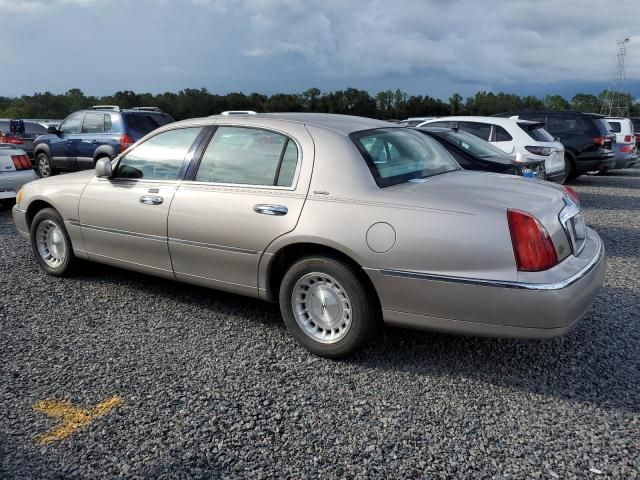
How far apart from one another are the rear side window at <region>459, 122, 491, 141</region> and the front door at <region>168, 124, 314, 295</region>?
285 inches

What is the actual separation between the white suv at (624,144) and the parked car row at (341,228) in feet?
42.7

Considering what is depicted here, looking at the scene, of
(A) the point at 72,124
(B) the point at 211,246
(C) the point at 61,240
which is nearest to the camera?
(B) the point at 211,246

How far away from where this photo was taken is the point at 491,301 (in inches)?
118

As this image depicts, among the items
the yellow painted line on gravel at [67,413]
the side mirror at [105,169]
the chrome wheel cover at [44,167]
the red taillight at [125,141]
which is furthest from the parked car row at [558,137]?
the chrome wheel cover at [44,167]

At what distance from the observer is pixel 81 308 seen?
450cm

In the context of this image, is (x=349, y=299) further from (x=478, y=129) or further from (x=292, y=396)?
(x=478, y=129)

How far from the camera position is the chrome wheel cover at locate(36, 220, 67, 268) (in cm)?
520

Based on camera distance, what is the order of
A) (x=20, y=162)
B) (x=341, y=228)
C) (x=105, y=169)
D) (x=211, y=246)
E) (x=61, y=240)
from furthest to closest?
(x=20, y=162)
(x=61, y=240)
(x=105, y=169)
(x=211, y=246)
(x=341, y=228)

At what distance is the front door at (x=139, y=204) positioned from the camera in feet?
13.9

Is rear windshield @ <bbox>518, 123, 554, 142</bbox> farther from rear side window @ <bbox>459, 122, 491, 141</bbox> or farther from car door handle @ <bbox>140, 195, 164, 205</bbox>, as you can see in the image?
car door handle @ <bbox>140, 195, 164, 205</bbox>

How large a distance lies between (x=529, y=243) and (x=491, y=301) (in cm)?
38

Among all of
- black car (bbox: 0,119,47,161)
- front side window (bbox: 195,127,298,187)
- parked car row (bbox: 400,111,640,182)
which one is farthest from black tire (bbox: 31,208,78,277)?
black car (bbox: 0,119,47,161)

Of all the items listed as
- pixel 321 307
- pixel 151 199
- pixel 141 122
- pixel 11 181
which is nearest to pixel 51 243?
pixel 151 199

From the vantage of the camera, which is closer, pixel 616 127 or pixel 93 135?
pixel 93 135
